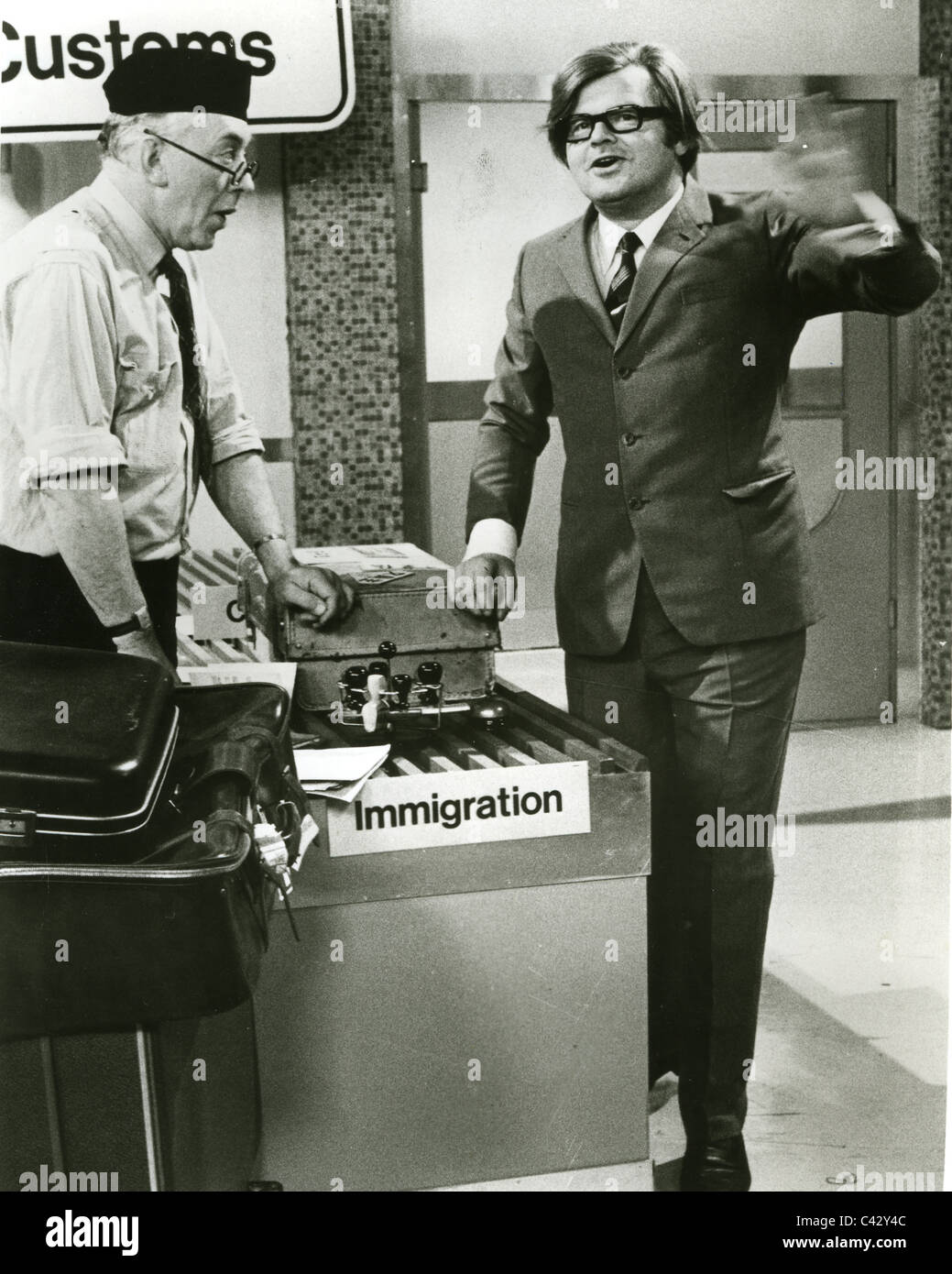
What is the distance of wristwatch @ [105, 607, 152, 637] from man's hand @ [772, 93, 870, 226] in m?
1.19

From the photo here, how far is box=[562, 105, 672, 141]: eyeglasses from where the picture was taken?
7.05 feet

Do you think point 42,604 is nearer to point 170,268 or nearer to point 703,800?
point 170,268

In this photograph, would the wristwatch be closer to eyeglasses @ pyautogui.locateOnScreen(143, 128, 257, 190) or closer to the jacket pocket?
eyeglasses @ pyautogui.locateOnScreen(143, 128, 257, 190)

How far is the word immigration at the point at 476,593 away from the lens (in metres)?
2.18

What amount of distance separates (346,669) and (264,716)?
0.81ft

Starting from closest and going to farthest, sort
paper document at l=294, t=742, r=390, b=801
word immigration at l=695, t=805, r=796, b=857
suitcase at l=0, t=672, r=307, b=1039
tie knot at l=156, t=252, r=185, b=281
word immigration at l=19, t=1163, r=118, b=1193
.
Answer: suitcase at l=0, t=672, r=307, b=1039 → word immigration at l=19, t=1163, r=118, b=1193 → paper document at l=294, t=742, r=390, b=801 → tie knot at l=156, t=252, r=185, b=281 → word immigration at l=695, t=805, r=796, b=857

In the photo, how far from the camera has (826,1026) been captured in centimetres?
246

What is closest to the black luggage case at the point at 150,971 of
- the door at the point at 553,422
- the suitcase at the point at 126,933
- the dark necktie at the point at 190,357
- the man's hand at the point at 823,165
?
the suitcase at the point at 126,933

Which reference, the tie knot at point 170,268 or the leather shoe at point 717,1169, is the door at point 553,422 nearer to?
the tie knot at point 170,268

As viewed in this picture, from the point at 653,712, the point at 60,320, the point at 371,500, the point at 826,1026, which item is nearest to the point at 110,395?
the point at 60,320

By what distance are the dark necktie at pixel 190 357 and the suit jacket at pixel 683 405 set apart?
1.49 feet

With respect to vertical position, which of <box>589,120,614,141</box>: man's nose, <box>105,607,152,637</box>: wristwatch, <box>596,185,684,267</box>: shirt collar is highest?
<box>589,120,614,141</box>: man's nose

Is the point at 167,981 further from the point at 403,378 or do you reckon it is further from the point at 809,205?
the point at 809,205

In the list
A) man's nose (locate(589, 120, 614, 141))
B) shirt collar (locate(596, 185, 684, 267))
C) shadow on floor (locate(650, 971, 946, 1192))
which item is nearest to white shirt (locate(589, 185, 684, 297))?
shirt collar (locate(596, 185, 684, 267))
